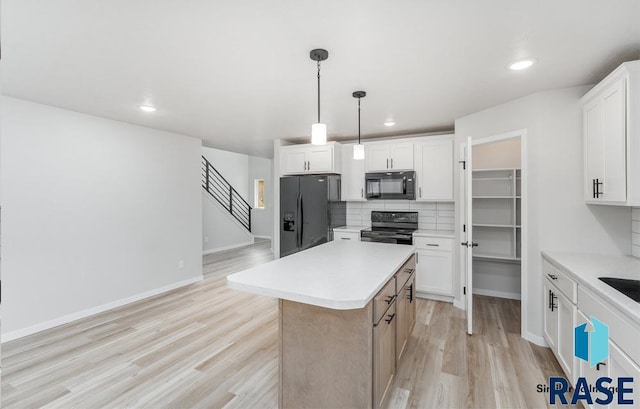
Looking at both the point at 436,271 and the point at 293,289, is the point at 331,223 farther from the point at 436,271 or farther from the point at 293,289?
the point at 293,289

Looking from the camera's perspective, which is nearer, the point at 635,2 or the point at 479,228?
the point at 635,2

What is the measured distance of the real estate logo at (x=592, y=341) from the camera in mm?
1623

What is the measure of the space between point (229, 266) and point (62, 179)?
3.29 meters

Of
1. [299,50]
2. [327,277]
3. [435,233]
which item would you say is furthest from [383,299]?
[435,233]

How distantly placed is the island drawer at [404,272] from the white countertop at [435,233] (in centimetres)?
132

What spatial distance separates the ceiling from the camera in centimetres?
156

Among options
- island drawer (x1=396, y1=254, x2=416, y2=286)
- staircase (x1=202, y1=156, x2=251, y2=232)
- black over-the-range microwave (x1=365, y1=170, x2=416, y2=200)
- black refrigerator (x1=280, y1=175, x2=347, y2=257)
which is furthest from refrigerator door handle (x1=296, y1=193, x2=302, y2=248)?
staircase (x1=202, y1=156, x2=251, y2=232)

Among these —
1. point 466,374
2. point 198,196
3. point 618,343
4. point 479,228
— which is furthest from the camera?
point 198,196

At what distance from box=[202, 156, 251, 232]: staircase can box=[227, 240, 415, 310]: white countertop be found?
21.1ft

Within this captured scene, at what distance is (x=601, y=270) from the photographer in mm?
2045

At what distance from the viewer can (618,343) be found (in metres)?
1.49

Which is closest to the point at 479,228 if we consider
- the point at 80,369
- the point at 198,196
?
the point at 198,196

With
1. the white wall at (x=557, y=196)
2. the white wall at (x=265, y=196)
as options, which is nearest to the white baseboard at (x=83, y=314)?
the white wall at (x=557, y=196)

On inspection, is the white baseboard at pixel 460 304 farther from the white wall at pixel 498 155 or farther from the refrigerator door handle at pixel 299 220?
the refrigerator door handle at pixel 299 220
